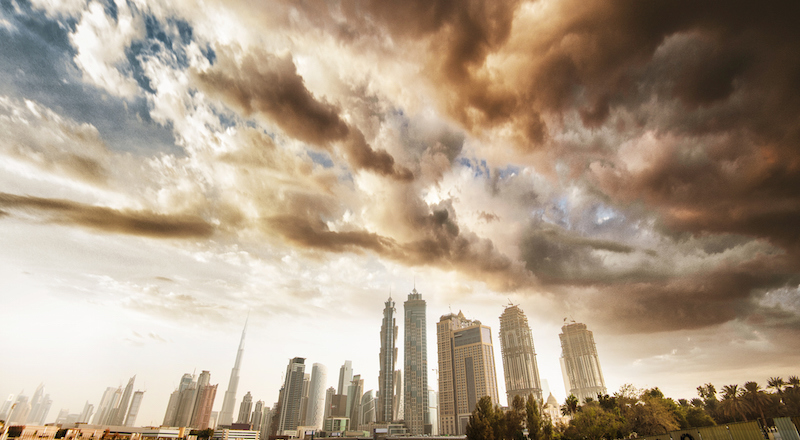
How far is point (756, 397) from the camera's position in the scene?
7675cm

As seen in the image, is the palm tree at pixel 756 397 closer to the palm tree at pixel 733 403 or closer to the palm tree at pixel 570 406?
the palm tree at pixel 733 403

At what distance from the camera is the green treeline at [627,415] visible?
67.8 m

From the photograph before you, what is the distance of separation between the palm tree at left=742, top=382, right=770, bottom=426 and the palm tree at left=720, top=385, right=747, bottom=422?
54.2 inches

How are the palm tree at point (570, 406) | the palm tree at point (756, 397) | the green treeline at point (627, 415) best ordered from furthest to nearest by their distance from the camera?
the palm tree at point (570, 406), the palm tree at point (756, 397), the green treeline at point (627, 415)

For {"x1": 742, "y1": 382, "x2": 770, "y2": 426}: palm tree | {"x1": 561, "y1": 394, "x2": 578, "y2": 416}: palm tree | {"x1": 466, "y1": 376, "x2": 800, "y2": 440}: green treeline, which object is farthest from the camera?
{"x1": 561, "y1": 394, "x2": 578, "y2": 416}: palm tree

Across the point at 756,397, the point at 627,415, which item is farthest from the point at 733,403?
the point at 627,415

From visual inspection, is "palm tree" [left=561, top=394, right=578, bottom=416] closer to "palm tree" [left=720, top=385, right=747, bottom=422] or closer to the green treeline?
the green treeline

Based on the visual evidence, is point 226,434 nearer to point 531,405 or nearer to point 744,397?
point 531,405

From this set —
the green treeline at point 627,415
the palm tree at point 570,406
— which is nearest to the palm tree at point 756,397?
the green treeline at point 627,415

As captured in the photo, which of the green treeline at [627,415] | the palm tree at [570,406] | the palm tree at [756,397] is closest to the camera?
the green treeline at [627,415]

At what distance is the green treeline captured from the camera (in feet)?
222

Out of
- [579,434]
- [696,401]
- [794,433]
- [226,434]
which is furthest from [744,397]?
[226,434]

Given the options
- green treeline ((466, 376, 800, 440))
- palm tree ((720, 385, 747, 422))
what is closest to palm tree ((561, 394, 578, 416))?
green treeline ((466, 376, 800, 440))

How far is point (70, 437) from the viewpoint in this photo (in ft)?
Answer: 225
